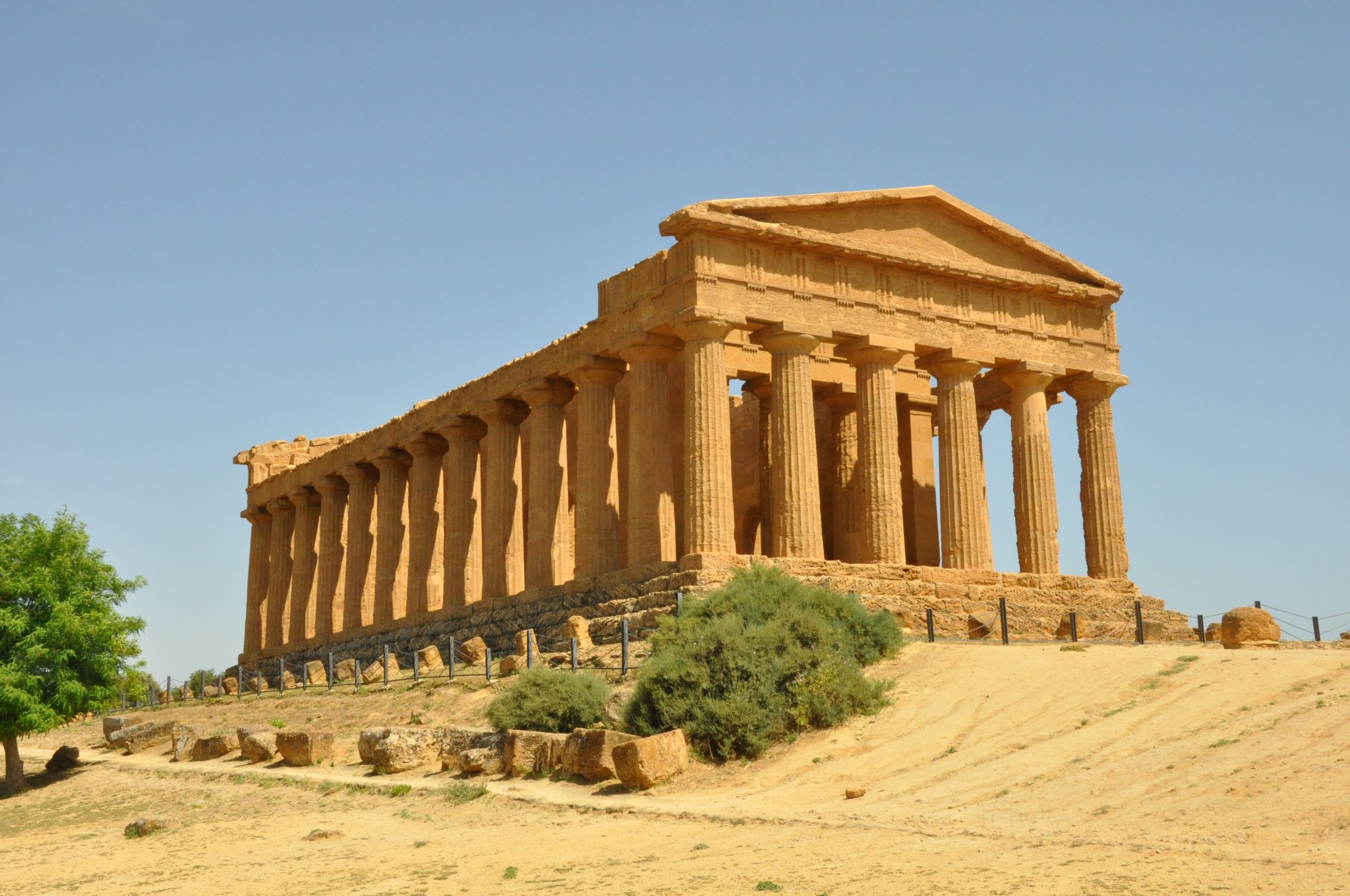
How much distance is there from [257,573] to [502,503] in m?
20.2

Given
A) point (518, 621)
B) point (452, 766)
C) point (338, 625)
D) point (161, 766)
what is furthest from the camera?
point (338, 625)

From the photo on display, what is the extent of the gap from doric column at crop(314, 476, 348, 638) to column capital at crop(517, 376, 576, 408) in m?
12.5

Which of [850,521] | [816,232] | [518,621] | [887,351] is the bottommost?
[518,621]

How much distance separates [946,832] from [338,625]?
33.8m

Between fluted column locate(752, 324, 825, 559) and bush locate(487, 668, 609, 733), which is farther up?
fluted column locate(752, 324, 825, 559)

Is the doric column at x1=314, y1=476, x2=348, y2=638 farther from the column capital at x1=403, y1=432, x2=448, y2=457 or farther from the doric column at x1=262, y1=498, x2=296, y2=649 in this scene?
the column capital at x1=403, y1=432, x2=448, y2=457

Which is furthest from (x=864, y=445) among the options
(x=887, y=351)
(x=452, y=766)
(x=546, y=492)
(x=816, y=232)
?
(x=452, y=766)

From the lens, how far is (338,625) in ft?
145

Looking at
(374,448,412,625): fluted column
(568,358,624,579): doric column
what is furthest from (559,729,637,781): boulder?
(374,448,412,625): fluted column

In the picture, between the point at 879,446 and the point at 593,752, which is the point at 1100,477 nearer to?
the point at 879,446

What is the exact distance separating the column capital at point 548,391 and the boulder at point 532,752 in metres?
15.6

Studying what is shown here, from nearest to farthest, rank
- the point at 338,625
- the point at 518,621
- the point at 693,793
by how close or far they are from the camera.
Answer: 1. the point at 693,793
2. the point at 518,621
3. the point at 338,625

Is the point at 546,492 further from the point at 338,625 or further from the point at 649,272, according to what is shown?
the point at 338,625

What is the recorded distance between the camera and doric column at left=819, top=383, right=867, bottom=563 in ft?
111
